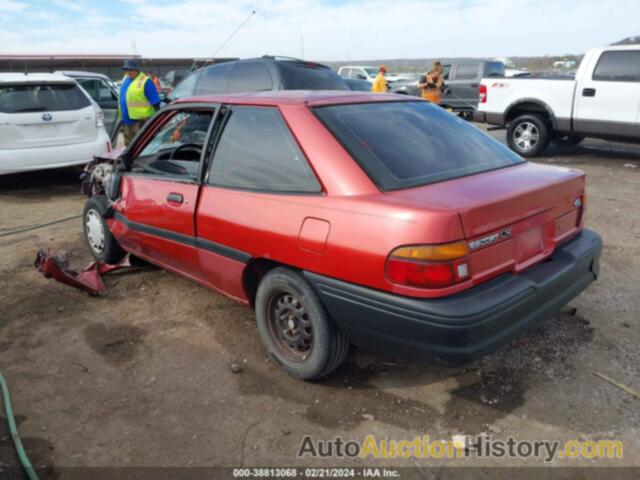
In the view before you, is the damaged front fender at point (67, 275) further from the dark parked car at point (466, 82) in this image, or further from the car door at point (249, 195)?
the dark parked car at point (466, 82)

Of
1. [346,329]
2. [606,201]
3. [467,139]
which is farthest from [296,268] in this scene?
[606,201]

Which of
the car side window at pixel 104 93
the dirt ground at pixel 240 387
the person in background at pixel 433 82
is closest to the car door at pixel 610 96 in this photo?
the person in background at pixel 433 82

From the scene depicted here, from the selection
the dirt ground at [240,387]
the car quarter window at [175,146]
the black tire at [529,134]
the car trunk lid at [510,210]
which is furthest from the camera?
the black tire at [529,134]

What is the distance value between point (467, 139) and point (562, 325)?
142 cm

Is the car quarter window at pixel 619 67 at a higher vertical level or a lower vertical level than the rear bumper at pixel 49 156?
higher

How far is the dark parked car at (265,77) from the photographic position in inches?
281

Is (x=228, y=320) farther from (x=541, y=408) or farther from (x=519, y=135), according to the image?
(x=519, y=135)

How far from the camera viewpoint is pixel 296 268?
282cm

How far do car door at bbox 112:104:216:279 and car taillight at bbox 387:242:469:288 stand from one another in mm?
1558

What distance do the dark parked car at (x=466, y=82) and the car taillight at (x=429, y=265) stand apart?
14.1m

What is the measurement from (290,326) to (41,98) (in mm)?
6134

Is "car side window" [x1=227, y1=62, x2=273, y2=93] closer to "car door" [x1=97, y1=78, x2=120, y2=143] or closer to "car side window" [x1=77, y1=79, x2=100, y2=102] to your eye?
"car door" [x1=97, y1=78, x2=120, y2=143]

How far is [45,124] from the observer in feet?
23.7

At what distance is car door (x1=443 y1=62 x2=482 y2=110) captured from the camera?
15.6 meters
